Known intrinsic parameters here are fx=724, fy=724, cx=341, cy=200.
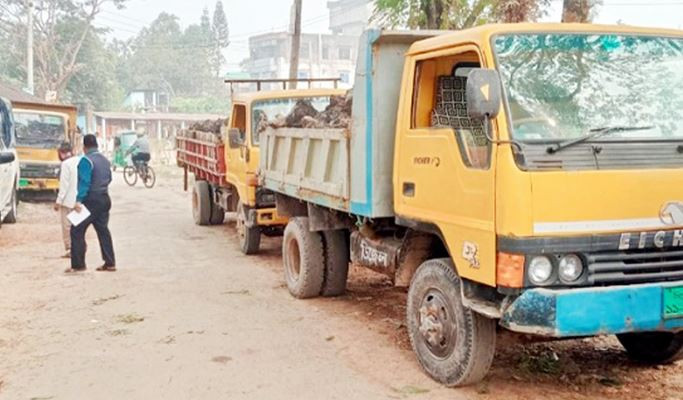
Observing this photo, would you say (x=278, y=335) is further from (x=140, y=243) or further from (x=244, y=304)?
(x=140, y=243)

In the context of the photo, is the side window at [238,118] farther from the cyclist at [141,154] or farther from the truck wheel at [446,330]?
the cyclist at [141,154]

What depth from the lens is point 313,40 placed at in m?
61.8

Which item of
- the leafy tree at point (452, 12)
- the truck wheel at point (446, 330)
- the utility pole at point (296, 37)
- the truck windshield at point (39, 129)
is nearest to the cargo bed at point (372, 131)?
the truck wheel at point (446, 330)

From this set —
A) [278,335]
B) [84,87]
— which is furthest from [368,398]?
[84,87]

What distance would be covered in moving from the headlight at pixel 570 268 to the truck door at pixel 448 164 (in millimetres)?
381

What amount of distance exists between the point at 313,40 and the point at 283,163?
55570 mm

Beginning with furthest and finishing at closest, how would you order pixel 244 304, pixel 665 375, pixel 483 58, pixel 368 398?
pixel 244 304
pixel 665 375
pixel 368 398
pixel 483 58

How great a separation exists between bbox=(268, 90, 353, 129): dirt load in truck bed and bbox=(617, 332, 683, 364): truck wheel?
9.14 ft

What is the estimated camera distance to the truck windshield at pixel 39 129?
56.2 feet

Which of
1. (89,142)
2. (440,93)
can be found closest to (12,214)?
(89,142)

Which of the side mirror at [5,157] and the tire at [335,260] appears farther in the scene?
the side mirror at [5,157]

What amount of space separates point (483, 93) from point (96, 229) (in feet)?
20.4

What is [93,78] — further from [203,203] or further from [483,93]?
[483,93]

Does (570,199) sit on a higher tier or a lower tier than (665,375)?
higher
